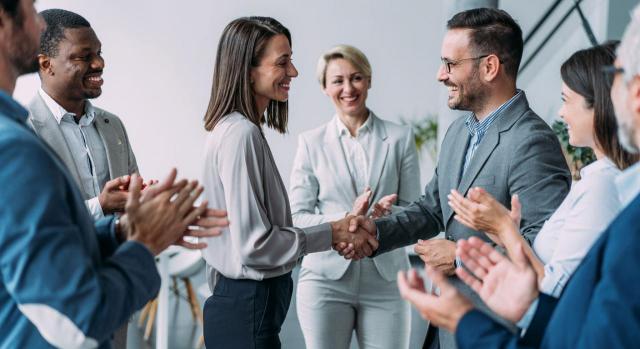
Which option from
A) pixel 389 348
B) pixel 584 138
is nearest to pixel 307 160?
pixel 389 348

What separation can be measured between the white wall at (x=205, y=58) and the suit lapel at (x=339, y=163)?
454 cm

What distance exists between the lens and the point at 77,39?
112 inches

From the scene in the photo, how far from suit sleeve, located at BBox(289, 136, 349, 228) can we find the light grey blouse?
3.00 ft

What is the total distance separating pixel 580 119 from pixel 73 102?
190cm

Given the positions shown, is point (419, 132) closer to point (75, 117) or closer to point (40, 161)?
point (75, 117)

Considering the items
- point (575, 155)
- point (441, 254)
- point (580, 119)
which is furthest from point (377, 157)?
point (575, 155)

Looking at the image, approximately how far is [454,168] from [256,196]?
2.45 ft

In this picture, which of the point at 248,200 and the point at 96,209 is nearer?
the point at 248,200

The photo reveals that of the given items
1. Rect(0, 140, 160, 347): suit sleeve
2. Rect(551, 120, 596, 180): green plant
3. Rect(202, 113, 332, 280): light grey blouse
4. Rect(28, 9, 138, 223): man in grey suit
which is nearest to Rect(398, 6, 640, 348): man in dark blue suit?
Rect(0, 140, 160, 347): suit sleeve

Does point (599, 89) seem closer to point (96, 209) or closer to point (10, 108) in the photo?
point (10, 108)

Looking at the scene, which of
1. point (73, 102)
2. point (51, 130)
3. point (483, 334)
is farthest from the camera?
point (73, 102)

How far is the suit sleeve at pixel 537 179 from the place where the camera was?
7.55 ft

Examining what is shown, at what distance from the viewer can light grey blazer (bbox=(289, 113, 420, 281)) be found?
3.50 meters

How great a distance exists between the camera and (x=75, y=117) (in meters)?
2.93
